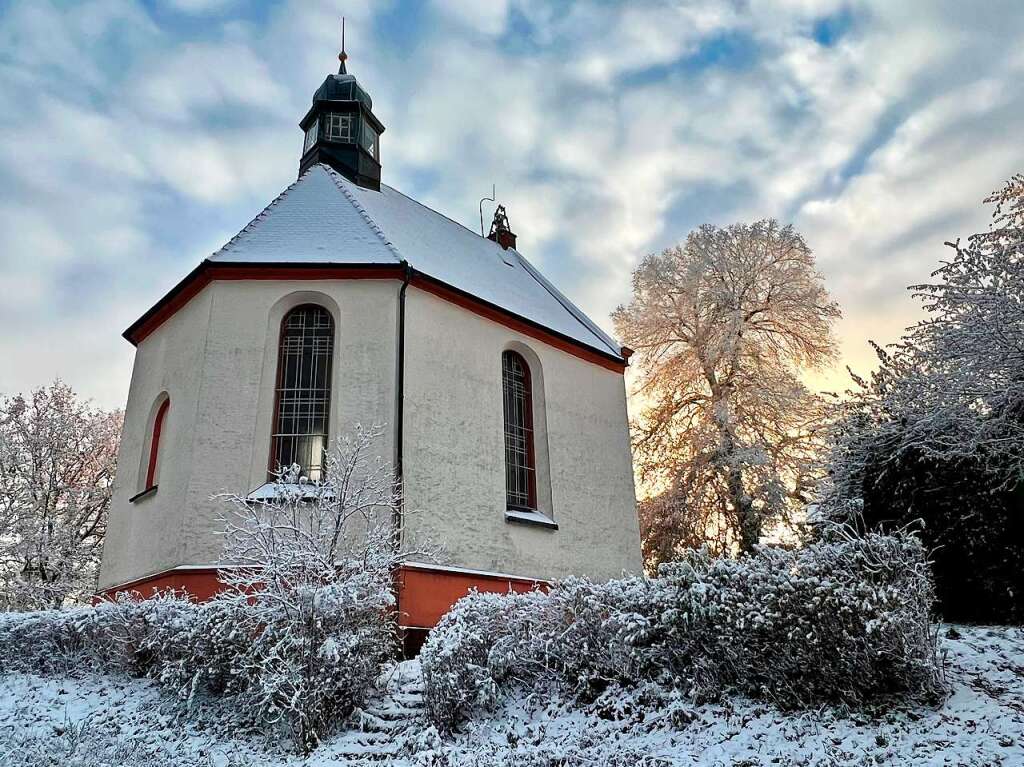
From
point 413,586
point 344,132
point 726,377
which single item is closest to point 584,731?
point 413,586

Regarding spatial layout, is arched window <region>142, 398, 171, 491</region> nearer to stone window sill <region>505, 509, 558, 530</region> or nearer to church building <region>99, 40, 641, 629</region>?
church building <region>99, 40, 641, 629</region>

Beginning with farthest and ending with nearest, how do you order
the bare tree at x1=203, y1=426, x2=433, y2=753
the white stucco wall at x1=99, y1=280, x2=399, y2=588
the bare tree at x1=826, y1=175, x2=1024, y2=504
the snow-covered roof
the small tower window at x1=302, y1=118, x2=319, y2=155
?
the small tower window at x1=302, y1=118, x2=319, y2=155 < the snow-covered roof < the white stucco wall at x1=99, y1=280, x2=399, y2=588 < the bare tree at x1=826, y1=175, x2=1024, y2=504 < the bare tree at x1=203, y1=426, x2=433, y2=753

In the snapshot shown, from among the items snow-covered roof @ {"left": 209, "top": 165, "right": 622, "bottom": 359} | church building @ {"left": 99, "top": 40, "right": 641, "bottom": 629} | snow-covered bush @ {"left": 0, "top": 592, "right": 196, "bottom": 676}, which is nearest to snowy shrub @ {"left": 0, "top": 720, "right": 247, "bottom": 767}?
snow-covered bush @ {"left": 0, "top": 592, "right": 196, "bottom": 676}

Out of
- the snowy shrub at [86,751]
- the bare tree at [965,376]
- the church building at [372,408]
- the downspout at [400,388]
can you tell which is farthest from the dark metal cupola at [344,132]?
the snowy shrub at [86,751]

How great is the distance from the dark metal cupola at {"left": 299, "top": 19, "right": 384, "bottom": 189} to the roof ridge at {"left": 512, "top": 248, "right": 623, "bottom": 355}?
3953mm

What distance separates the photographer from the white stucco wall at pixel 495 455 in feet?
36.4

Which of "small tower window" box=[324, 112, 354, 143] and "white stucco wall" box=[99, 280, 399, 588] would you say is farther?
"small tower window" box=[324, 112, 354, 143]

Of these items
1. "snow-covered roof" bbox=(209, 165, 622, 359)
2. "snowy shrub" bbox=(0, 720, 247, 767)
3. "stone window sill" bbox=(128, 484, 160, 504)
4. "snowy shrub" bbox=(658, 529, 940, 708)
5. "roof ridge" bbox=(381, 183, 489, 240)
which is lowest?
"snowy shrub" bbox=(0, 720, 247, 767)

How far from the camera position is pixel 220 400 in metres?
11.0

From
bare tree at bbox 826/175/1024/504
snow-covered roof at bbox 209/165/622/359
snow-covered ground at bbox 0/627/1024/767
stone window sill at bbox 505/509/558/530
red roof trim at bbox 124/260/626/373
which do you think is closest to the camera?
snow-covered ground at bbox 0/627/1024/767

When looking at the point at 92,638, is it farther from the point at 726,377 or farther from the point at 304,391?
the point at 726,377

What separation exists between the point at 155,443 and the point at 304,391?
2679 millimetres

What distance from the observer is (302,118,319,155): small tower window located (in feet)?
57.9

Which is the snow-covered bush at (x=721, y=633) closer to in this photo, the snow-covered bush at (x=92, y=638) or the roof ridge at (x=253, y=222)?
the snow-covered bush at (x=92, y=638)
